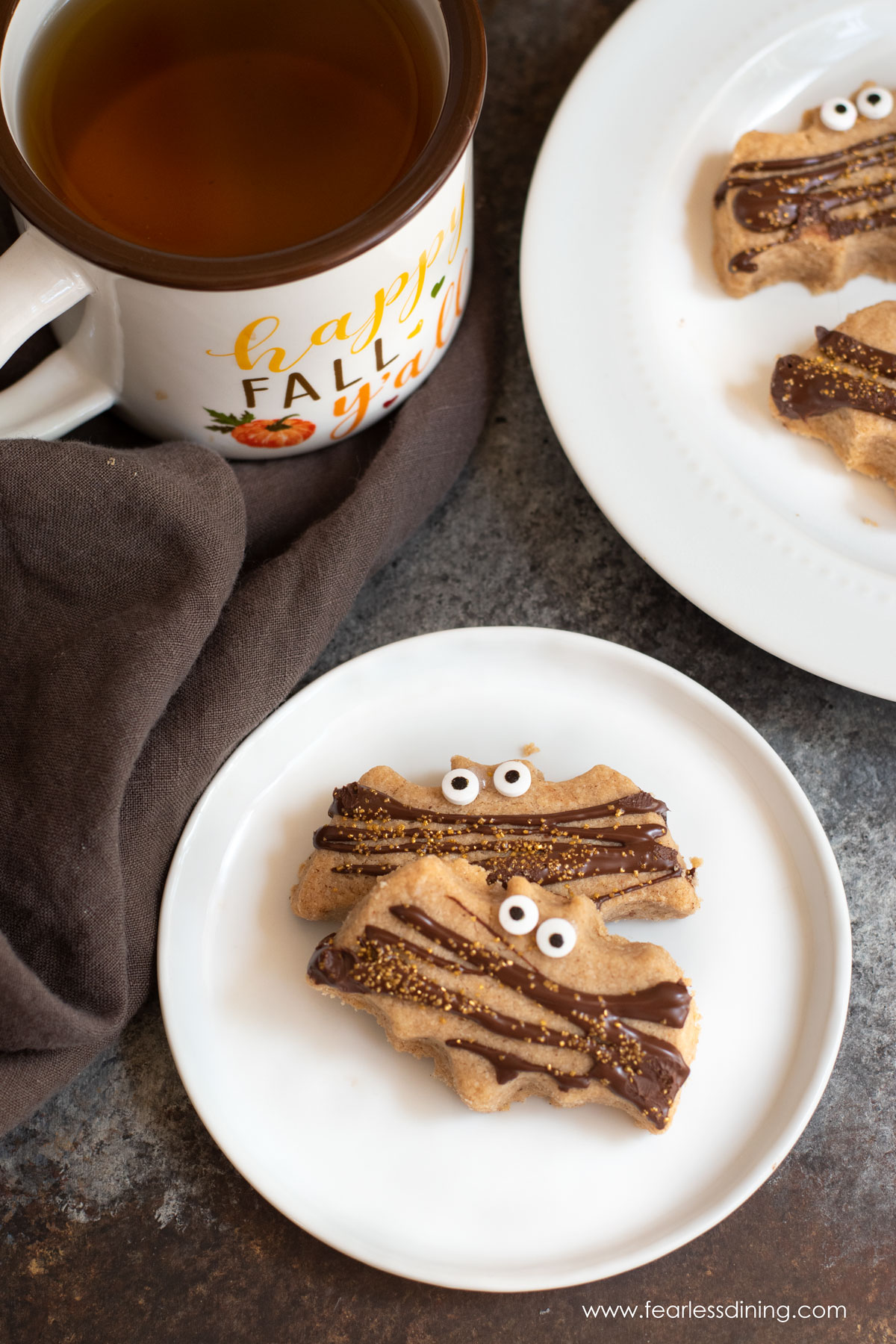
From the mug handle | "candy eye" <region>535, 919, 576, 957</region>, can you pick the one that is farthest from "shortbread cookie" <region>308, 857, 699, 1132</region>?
the mug handle

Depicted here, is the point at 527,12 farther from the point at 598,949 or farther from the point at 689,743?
the point at 598,949

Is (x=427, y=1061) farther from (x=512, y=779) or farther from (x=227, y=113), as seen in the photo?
(x=227, y=113)

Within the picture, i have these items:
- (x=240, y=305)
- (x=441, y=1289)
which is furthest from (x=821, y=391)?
(x=441, y=1289)

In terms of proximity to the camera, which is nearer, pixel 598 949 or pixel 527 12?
pixel 598 949

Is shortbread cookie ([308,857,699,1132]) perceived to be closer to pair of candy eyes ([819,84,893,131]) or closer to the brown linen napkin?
the brown linen napkin

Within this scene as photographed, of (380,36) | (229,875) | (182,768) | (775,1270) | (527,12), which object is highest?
(380,36)

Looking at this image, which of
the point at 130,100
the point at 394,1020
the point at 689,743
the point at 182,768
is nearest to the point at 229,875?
the point at 182,768

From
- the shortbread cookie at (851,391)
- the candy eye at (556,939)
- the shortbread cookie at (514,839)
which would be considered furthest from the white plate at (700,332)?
the candy eye at (556,939)

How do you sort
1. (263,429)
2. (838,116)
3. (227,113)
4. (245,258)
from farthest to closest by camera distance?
(838,116), (263,429), (227,113), (245,258)
